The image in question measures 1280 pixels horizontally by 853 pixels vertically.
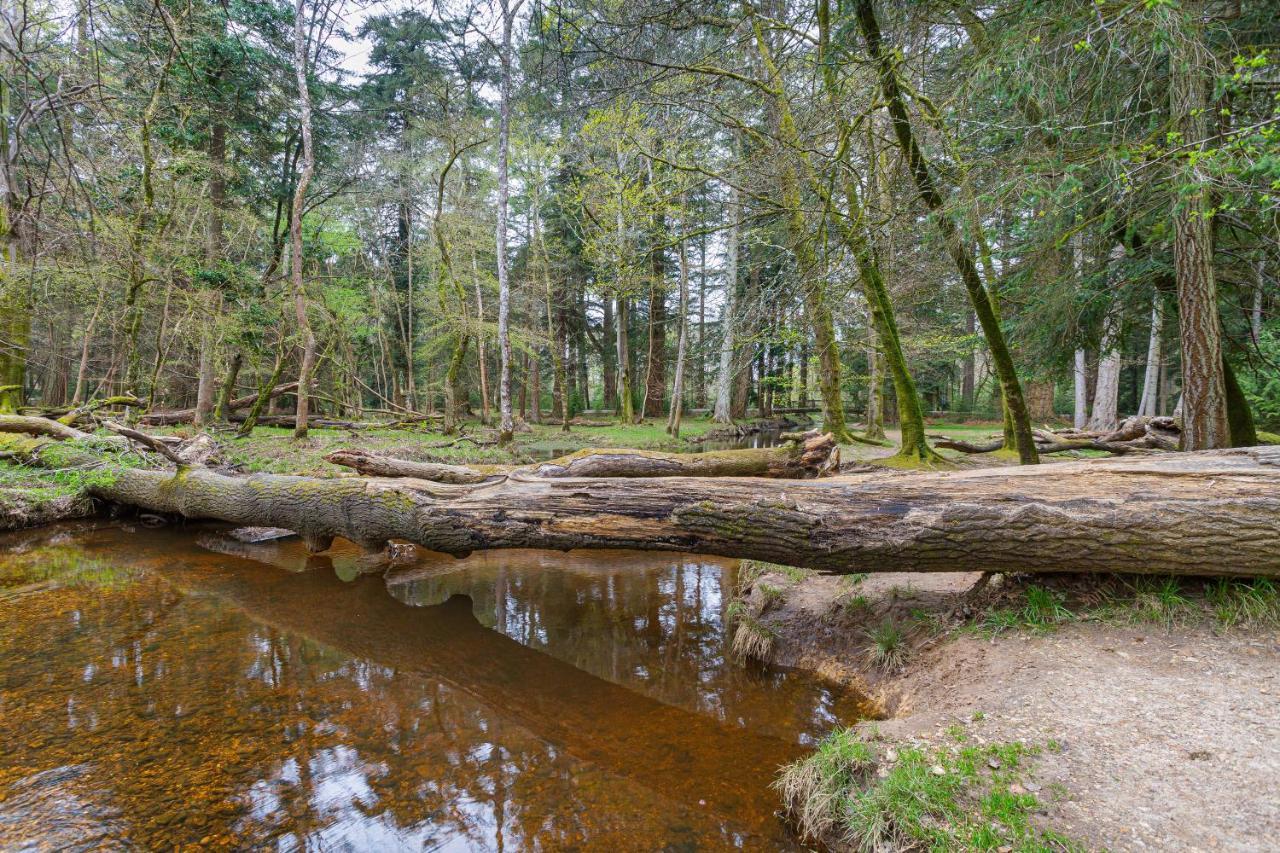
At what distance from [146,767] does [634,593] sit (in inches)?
159

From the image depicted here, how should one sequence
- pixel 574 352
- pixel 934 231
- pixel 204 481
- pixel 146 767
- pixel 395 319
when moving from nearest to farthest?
pixel 146 767, pixel 934 231, pixel 204 481, pixel 395 319, pixel 574 352

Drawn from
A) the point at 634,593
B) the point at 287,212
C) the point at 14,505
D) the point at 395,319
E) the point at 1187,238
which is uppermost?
the point at 287,212

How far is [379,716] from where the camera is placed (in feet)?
11.1

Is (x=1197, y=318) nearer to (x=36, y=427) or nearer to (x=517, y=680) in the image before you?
(x=517, y=680)

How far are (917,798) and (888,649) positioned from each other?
1673 millimetres

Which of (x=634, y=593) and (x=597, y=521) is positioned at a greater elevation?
(x=597, y=521)

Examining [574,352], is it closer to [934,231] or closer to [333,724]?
[934,231]

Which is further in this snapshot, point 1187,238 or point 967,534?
point 1187,238

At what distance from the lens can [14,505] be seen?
714 centimetres

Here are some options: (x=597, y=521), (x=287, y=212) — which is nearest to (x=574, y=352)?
(x=287, y=212)

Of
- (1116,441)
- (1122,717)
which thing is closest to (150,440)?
(1122,717)

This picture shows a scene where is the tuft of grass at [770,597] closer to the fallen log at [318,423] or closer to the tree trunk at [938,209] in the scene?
the tree trunk at [938,209]

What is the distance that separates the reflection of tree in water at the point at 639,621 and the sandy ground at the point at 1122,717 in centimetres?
63

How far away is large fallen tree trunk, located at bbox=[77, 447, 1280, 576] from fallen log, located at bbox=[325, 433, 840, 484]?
58 cm
